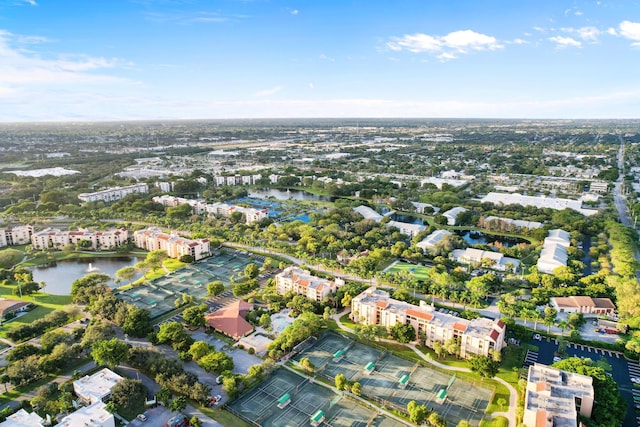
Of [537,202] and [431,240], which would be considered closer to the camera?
[431,240]

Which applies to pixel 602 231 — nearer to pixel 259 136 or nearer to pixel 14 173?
pixel 14 173

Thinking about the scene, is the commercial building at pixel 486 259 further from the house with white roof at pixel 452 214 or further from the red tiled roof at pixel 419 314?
the red tiled roof at pixel 419 314

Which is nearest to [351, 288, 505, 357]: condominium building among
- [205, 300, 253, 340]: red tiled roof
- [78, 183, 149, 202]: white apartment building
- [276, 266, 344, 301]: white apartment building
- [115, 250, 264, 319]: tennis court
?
[276, 266, 344, 301]: white apartment building

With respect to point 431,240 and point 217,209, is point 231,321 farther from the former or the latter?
point 217,209

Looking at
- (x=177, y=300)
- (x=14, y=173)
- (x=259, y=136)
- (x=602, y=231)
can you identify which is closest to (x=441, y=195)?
(x=602, y=231)

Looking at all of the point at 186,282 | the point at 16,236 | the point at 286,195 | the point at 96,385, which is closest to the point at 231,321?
the point at 96,385

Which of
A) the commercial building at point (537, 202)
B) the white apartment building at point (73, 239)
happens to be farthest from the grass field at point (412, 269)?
the white apartment building at point (73, 239)

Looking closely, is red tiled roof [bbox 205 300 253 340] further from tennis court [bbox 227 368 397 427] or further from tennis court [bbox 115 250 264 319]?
tennis court [bbox 227 368 397 427]
